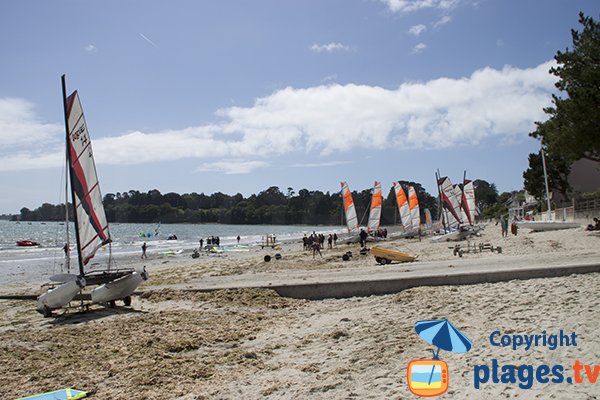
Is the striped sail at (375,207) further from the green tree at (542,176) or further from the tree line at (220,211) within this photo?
the tree line at (220,211)

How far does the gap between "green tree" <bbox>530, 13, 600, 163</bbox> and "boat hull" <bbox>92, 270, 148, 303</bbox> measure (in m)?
17.9

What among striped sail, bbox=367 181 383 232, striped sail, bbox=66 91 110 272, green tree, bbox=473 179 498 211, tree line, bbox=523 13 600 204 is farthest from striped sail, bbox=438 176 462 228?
green tree, bbox=473 179 498 211

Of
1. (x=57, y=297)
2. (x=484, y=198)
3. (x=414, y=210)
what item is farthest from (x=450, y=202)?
(x=484, y=198)

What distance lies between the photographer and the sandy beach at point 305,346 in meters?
5.92

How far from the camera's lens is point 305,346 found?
8.41 metres

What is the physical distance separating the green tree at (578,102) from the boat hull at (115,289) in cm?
1793

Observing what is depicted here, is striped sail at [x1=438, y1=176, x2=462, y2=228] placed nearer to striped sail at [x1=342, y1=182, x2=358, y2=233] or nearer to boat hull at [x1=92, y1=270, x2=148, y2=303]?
striped sail at [x1=342, y1=182, x2=358, y2=233]

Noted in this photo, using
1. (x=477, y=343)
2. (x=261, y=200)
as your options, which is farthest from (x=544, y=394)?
(x=261, y=200)

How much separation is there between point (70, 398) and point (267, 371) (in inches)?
105

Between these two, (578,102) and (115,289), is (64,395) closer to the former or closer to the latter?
(115,289)

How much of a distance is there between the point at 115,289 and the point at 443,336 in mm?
10088

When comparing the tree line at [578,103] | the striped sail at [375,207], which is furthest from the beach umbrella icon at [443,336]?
the striped sail at [375,207]

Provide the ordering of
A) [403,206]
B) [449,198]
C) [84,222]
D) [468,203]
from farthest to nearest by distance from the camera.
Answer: [403,206] < [468,203] < [449,198] < [84,222]

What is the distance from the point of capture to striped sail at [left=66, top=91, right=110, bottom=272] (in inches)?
521
